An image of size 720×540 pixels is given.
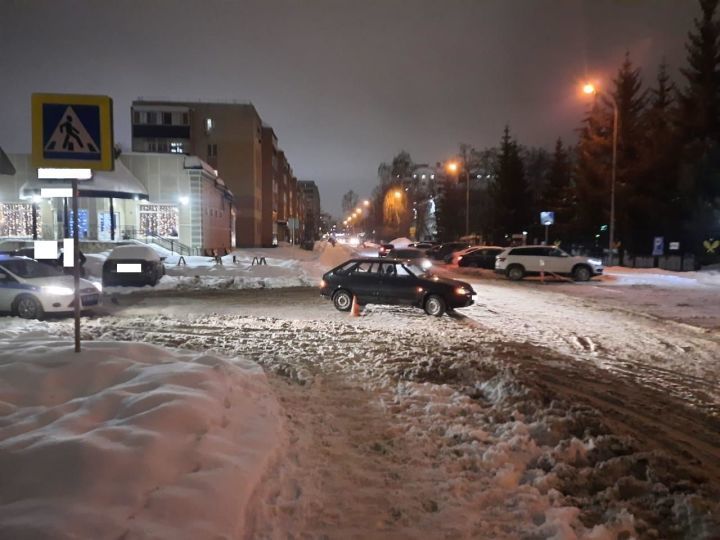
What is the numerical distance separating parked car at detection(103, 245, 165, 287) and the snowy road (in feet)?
28.5

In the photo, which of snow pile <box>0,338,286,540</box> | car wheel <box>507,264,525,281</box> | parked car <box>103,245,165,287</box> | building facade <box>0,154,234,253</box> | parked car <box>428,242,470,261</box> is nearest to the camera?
snow pile <box>0,338,286,540</box>

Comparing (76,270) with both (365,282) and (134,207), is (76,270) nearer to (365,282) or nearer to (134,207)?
(365,282)

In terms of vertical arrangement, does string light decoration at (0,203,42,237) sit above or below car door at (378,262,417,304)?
above

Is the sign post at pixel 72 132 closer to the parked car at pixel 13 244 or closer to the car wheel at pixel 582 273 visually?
the car wheel at pixel 582 273

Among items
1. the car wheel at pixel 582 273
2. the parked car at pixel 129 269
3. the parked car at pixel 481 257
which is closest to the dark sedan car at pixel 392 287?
the parked car at pixel 129 269

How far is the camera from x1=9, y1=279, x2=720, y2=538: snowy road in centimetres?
381

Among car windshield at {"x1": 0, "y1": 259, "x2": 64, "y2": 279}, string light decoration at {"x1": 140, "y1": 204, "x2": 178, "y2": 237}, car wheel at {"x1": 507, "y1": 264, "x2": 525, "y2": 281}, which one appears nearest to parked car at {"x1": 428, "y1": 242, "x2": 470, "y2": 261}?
car wheel at {"x1": 507, "y1": 264, "x2": 525, "y2": 281}

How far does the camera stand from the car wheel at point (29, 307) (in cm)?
1252

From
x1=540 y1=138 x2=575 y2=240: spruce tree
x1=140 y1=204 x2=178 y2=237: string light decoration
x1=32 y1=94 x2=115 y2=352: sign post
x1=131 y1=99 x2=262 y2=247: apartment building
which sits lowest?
x1=32 y1=94 x2=115 y2=352: sign post

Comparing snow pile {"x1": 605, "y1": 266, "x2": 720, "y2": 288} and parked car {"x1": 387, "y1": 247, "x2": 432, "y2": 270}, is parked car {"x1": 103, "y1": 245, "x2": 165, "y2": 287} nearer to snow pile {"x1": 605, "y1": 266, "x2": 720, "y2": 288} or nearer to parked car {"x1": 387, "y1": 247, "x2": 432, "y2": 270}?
parked car {"x1": 387, "y1": 247, "x2": 432, "y2": 270}

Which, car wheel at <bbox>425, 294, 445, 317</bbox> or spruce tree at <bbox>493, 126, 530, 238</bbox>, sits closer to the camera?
car wheel at <bbox>425, 294, 445, 317</bbox>

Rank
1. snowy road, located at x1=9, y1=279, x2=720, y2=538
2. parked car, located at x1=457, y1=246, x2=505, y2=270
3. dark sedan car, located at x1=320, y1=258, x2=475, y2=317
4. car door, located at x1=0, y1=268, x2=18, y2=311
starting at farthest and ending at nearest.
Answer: parked car, located at x1=457, y1=246, x2=505, y2=270 → dark sedan car, located at x1=320, y1=258, x2=475, y2=317 → car door, located at x1=0, y1=268, x2=18, y2=311 → snowy road, located at x1=9, y1=279, x2=720, y2=538

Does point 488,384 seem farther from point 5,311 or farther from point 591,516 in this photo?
point 5,311

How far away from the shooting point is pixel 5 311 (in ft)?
41.2
